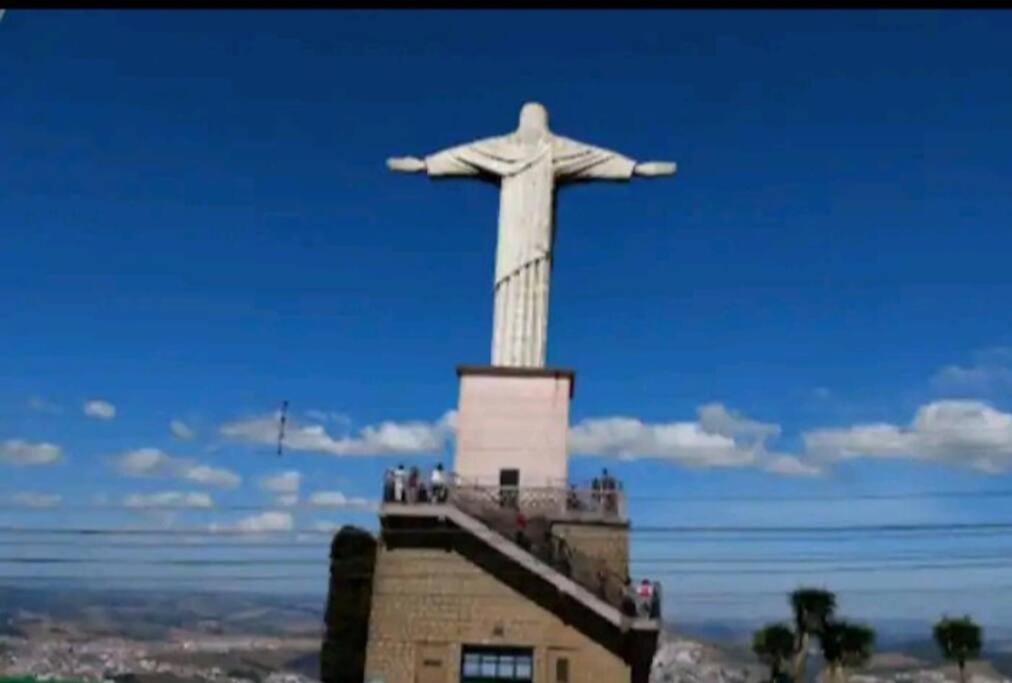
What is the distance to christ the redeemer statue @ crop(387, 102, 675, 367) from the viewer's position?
28469mm

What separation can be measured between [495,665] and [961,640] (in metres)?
34.3

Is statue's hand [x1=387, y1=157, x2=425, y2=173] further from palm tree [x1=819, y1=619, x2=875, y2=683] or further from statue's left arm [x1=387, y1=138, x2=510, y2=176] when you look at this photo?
palm tree [x1=819, y1=619, x2=875, y2=683]

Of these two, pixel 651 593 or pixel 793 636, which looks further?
pixel 793 636

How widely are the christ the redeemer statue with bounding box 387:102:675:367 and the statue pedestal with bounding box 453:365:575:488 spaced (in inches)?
21.1

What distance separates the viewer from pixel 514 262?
28906 mm

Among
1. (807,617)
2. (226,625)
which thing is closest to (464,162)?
(807,617)

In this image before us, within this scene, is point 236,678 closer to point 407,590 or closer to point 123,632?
point 407,590

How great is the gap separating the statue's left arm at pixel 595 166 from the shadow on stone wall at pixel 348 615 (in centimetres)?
1121

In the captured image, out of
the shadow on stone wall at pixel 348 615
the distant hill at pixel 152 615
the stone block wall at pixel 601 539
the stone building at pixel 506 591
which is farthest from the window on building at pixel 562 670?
the distant hill at pixel 152 615

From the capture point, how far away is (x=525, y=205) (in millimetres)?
29438

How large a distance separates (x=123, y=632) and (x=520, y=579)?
404ft

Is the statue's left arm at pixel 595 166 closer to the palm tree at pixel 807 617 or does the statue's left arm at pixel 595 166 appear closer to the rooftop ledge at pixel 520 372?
the rooftop ledge at pixel 520 372

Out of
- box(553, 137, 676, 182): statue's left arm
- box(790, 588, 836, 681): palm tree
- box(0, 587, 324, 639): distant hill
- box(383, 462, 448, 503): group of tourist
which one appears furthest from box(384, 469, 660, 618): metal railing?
box(0, 587, 324, 639): distant hill

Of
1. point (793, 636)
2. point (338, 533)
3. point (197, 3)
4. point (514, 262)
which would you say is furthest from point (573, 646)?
point (793, 636)
